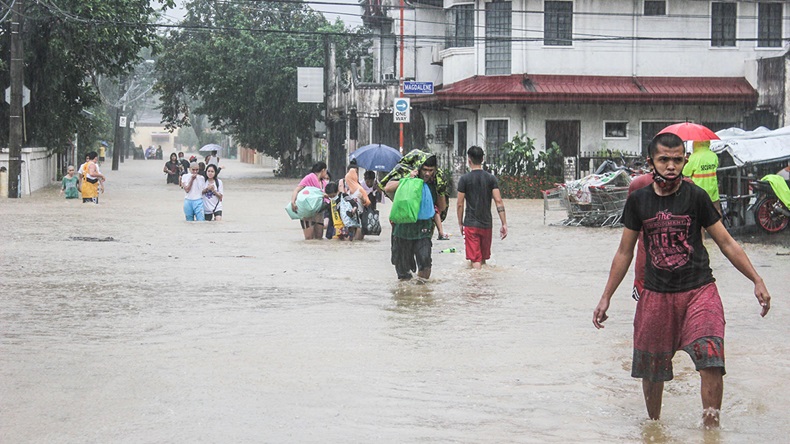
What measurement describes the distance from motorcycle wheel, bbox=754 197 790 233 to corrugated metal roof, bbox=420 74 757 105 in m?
15.9

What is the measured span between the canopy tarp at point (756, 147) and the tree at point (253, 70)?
108 ft

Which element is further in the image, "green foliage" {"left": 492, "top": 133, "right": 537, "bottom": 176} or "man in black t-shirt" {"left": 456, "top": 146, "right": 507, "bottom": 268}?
"green foliage" {"left": 492, "top": 133, "right": 537, "bottom": 176}

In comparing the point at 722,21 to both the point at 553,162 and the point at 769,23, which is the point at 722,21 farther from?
the point at 553,162

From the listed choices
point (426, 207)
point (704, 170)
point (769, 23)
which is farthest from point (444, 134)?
point (426, 207)

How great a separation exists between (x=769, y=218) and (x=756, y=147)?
1781 millimetres

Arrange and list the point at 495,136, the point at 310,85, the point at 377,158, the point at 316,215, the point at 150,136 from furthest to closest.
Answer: the point at 150,136 < the point at 310,85 < the point at 495,136 < the point at 377,158 < the point at 316,215

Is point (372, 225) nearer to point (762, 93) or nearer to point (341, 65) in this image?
point (762, 93)

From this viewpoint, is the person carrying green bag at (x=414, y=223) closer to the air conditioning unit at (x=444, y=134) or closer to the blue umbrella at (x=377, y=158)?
the blue umbrella at (x=377, y=158)

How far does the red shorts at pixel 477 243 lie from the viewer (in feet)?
47.7

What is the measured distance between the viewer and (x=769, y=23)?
37.1 metres

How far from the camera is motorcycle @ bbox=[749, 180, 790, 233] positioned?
1933 cm

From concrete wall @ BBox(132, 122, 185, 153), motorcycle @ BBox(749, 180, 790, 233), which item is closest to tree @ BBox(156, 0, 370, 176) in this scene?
motorcycle @ BBox(749, 180, 790, 233)

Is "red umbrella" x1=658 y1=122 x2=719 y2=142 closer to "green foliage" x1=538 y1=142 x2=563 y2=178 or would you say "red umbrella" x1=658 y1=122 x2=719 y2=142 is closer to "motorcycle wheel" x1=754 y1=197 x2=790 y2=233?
"motorcycle wheel" x1=754 y1=197 x2=790 y2=233

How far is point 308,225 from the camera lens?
20375 mm
